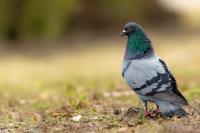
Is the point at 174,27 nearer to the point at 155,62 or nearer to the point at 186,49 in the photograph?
the point at 186,49

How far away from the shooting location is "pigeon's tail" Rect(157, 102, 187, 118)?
648 centimetres

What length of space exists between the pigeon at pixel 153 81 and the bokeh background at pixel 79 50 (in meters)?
1.23

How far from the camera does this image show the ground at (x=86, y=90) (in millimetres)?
6617

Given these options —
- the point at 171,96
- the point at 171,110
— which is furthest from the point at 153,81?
the point at 171,110

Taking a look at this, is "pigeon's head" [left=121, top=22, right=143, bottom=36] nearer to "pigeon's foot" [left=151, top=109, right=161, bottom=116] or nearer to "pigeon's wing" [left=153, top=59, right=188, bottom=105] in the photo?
"pigeon's wing" [left=153, top=59, right=188, bottom=105]

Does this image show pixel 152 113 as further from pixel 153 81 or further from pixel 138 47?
pixel 138 47

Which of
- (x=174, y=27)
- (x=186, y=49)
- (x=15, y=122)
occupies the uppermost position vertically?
(x=174, y=27)

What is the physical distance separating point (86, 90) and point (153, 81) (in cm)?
338

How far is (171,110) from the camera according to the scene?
6.48 meters

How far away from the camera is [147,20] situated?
1844 centimetres

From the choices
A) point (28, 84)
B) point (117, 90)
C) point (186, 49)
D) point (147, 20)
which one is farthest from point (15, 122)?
point (147, 20)

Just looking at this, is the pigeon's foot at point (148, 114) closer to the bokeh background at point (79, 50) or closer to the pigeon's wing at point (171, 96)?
the pigeon's wing at point (171, 96)

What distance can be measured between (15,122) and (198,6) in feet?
48.7

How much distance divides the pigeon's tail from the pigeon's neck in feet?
1.75
